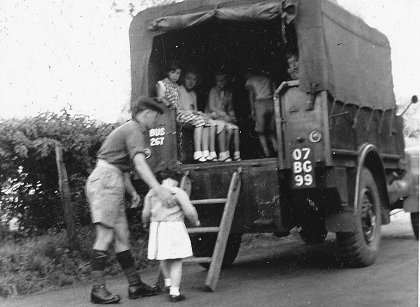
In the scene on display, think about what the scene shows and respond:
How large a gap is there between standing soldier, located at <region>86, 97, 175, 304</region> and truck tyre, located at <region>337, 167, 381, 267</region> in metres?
2.17

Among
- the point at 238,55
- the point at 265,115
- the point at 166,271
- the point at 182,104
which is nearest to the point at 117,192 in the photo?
the point at 166,271

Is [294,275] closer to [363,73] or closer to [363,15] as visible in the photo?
[363,73]

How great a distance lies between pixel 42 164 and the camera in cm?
732

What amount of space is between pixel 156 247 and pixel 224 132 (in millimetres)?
2436

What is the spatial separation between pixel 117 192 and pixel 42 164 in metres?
2.34

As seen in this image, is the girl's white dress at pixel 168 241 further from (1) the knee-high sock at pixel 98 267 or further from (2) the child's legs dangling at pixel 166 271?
(1) the knee-high sock at pixel 98 267

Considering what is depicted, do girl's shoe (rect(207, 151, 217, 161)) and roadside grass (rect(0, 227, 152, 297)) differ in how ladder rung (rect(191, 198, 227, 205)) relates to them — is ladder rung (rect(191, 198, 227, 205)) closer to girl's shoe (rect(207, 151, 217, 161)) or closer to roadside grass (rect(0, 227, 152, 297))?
girl's shoe (rect(207, 151, 217, 161))

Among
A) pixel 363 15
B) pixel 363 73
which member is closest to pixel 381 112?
pixel 363 73

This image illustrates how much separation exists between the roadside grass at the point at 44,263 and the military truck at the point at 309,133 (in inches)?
52.4

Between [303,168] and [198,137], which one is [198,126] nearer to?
[198,137]

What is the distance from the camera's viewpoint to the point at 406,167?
8508mm

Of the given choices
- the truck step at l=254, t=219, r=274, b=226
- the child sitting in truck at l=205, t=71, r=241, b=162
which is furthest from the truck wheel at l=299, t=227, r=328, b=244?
the truck step at l=254, t=219, r=274, b=226

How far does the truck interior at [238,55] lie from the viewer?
8.30m

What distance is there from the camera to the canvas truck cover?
6137 millimetres
